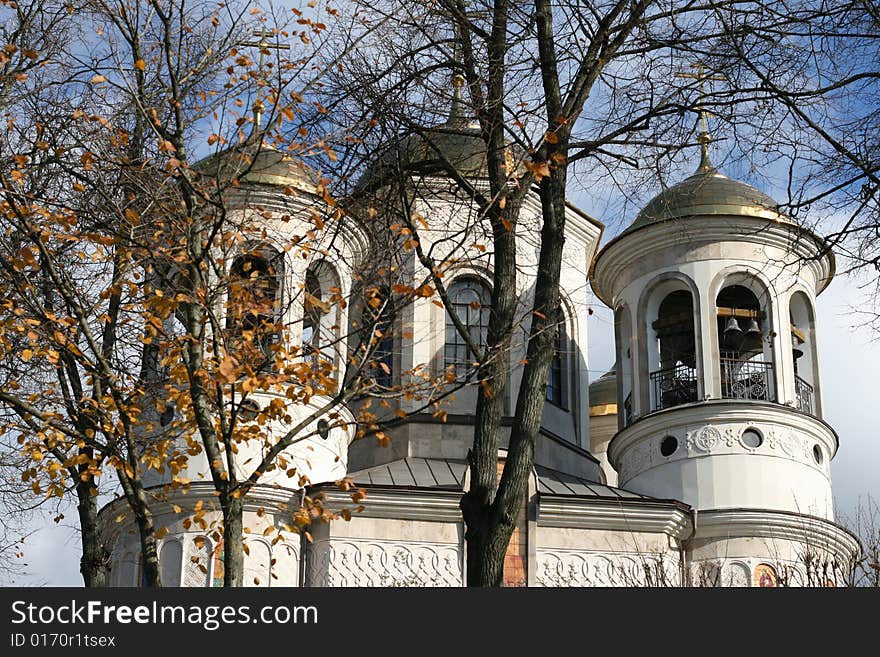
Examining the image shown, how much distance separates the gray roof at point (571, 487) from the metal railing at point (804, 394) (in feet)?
9.74

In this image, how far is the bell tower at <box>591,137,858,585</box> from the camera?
70.2 ft

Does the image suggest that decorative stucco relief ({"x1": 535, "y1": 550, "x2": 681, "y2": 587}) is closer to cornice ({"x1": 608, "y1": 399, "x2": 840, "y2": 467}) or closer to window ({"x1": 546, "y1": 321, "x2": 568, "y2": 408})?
cornice ({"x1": 608, "y1": 399, "x2": 840, "y2": 467})

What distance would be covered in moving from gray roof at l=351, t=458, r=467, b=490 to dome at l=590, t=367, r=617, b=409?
1477cm

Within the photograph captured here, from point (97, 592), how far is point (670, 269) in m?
15.5

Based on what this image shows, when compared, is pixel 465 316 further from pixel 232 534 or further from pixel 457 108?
pixel 232 534

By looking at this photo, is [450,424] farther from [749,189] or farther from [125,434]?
[125,434]

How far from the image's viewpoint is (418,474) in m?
21.5

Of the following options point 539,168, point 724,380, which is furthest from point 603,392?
point 539,168

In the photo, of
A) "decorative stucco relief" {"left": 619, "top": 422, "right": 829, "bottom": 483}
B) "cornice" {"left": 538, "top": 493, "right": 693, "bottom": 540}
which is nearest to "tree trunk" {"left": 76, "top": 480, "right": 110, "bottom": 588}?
"cornice" {"left": 538, "top": 493, "right": 693, "bottom": 540}

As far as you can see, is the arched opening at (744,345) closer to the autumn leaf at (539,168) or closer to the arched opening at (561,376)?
the arched opening at (561,376)

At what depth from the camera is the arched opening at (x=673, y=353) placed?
23.0 m

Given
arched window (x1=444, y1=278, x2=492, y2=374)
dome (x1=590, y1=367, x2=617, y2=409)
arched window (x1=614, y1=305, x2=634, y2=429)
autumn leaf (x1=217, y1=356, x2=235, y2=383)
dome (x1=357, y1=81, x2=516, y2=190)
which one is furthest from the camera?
dome (x1=590, y1=367, x2=617, y2=409)

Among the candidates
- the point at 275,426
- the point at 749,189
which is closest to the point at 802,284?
the point at 749,189

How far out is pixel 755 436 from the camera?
72.5 ft
